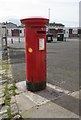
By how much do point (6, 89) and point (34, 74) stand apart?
2.65 ft

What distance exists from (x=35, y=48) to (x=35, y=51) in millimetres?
71

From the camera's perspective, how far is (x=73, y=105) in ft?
14.7

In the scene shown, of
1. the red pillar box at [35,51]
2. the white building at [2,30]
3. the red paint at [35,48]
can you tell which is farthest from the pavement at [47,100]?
the white building at [2,30]

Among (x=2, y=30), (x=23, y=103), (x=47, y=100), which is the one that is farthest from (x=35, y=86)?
(x=2, y=30)

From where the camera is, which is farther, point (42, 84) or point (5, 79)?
point (5, 79)

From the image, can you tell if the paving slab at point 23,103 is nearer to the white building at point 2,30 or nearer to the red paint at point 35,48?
the red paint at point 35,48

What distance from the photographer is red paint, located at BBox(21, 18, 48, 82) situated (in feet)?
17.4

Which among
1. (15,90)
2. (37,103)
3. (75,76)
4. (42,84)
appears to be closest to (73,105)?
(37,103)

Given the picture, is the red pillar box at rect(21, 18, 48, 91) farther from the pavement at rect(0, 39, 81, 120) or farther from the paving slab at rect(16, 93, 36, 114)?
the paving slab at rect(16, 93, 36, 114)

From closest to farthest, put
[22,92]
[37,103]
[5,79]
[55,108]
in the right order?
[55,108] < [37,103] < [22,92] < [5,79]

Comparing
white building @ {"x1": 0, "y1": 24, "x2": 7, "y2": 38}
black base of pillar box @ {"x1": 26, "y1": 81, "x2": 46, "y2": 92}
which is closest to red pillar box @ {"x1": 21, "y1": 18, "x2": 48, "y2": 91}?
black base of pillar box @ {"x1": 26, "y1": 81, "x2": 46, "y2": 92}

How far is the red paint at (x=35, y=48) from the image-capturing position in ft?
17.4

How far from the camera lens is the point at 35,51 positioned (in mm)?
5328

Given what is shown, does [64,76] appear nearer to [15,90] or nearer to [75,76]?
[75,76]
